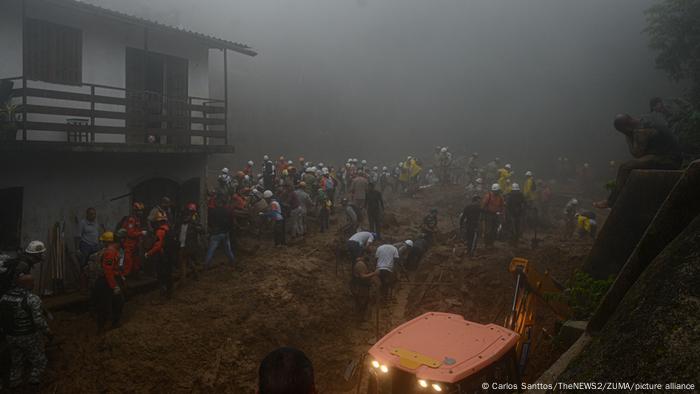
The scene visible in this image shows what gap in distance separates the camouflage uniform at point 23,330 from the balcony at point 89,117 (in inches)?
168

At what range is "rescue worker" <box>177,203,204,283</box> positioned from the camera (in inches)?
473

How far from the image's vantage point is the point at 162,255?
11.0m

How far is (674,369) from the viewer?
2695 millimetres

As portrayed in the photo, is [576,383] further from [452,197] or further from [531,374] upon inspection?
[452,197]

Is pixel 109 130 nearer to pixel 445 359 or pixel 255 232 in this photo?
pixel 255 232

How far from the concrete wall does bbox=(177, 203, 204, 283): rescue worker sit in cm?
188

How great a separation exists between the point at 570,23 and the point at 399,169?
31.9 metres

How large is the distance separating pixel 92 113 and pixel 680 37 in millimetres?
20055

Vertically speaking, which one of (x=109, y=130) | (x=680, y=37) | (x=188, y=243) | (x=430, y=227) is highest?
(x=680, y=37)

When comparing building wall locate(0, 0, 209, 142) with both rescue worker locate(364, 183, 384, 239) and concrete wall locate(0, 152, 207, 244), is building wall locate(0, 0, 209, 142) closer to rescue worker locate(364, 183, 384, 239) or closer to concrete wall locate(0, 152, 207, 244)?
concrete wall locate(0, 152, 207, 244)

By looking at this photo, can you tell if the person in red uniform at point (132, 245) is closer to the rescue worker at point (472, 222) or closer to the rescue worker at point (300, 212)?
the rescue worker at point (300, 212)

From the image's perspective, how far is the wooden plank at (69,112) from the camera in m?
10.6

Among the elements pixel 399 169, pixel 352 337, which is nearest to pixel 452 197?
pixel 399 169

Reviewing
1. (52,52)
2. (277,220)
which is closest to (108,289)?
(277,220)
